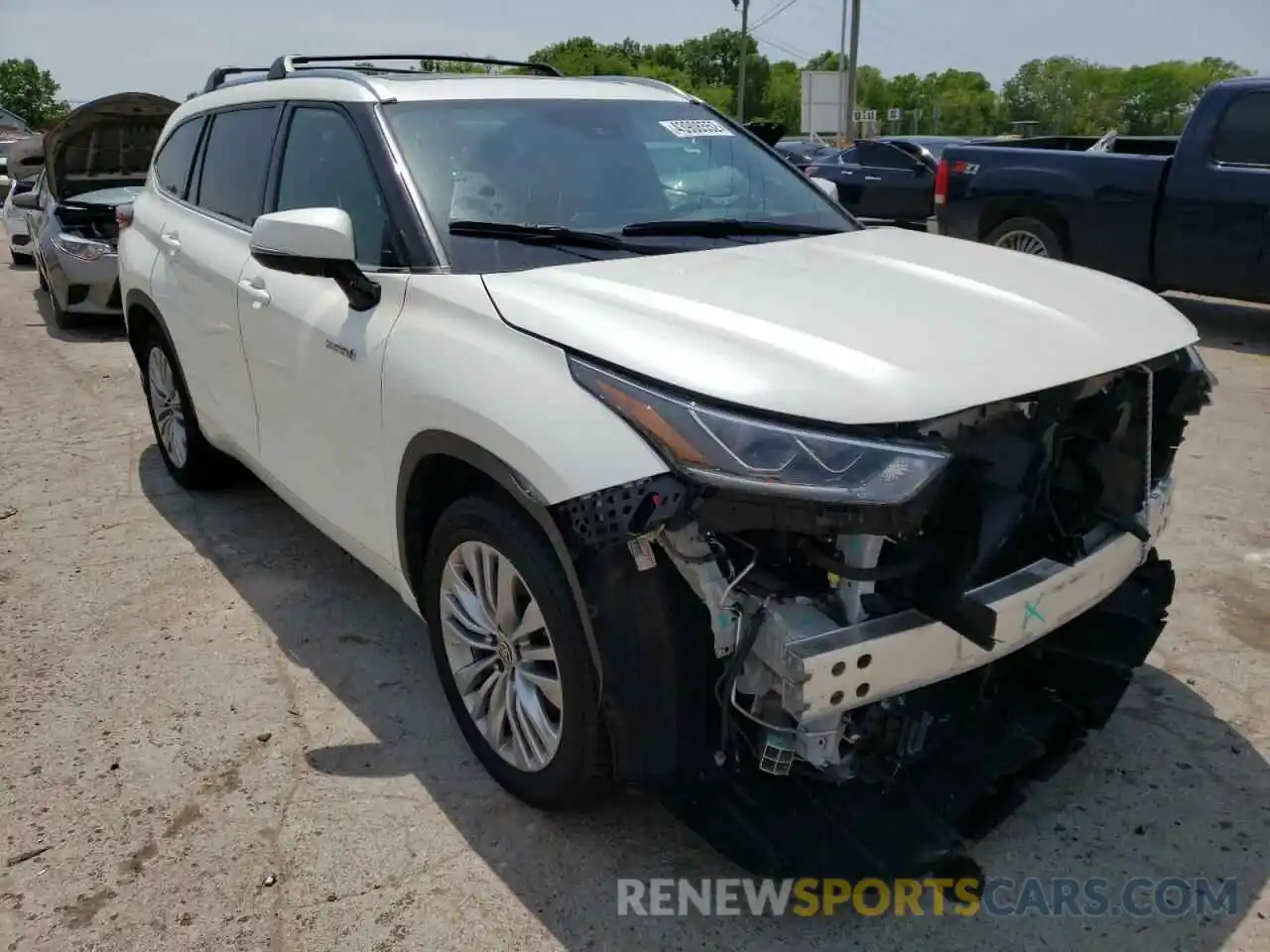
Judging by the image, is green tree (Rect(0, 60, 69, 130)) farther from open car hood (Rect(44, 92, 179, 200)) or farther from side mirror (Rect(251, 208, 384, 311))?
side mirror (Rect(251, 208, 384, 311))

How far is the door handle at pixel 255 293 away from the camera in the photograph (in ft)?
12.2

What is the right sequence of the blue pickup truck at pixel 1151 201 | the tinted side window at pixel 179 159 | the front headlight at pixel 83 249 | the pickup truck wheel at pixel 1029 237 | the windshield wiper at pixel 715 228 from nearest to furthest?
the windshield wiper at pixel 715 228 → the tinted side window at pixel 179 159 → the blue pickup truck at pixel 1151 201 → the pickup truck wheel at pixel 1029 237 → the front headlight at pixel 83 249

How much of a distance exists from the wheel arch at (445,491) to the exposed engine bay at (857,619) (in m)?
0.05

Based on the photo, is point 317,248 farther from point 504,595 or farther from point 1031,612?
point 1031,612

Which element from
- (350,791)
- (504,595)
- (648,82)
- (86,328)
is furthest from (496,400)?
(86,328)

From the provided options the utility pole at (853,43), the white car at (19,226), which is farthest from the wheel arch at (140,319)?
the utility pole at (853,43)

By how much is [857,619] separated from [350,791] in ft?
5.26

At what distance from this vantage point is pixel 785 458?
2.22 meters

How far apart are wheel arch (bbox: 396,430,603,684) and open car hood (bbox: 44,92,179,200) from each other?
8694 millimetres

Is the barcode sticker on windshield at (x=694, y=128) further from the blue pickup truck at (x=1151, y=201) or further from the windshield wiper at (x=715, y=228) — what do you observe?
the blue pickup truck at (x=1151, y=201)

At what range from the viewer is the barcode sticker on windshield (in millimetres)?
3867

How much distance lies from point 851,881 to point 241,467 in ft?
12.5

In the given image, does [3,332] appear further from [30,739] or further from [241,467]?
[30,739]

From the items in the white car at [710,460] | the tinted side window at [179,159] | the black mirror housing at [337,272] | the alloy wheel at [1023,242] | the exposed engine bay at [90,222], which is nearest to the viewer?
the white car at [710,460]
